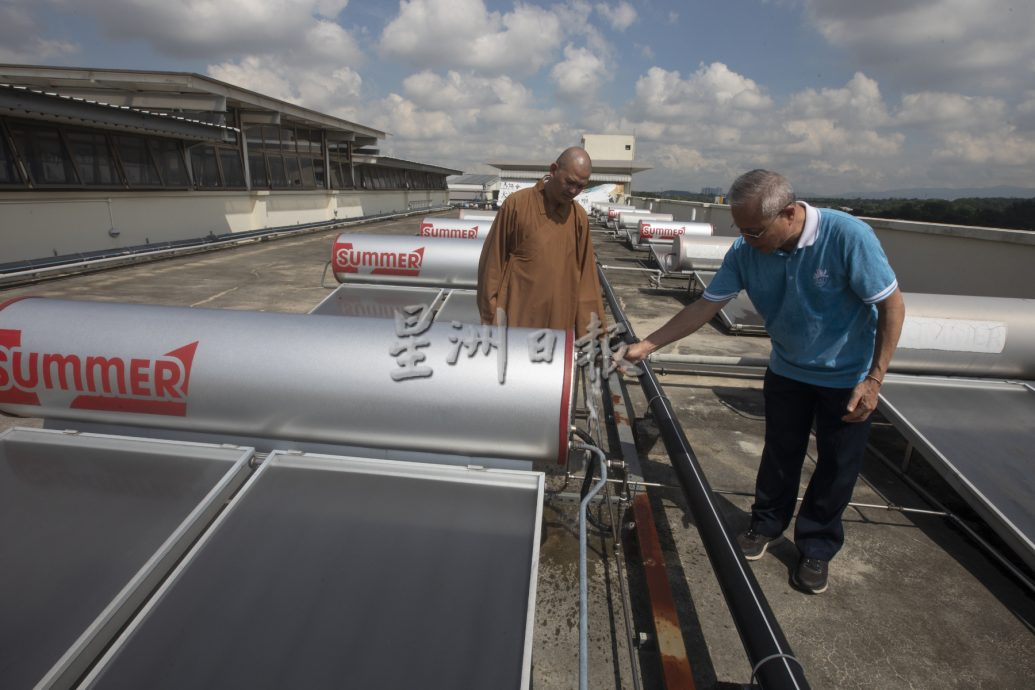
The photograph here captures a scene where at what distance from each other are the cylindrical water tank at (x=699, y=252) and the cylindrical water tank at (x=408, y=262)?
5.67 metres

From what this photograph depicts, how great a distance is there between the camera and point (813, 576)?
3.03m

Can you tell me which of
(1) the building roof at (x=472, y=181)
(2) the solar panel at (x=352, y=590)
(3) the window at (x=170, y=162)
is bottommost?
(2) the solar panel at (x=352, y=590)

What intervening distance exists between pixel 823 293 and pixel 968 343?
3414 millimetres

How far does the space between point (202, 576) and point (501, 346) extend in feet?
4.69

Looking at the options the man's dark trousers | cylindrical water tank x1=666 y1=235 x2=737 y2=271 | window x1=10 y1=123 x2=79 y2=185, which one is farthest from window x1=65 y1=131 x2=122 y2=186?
the man's dark trousers

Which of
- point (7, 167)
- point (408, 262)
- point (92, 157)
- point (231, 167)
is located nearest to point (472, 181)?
point (231, 167)

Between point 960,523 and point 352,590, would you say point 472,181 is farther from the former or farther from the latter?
point 352,590

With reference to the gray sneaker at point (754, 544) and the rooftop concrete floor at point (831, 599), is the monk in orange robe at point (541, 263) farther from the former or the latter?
the gray sneaker at point (754, 544)

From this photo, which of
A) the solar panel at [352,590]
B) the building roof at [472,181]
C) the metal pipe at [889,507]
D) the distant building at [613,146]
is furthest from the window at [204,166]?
the distant building at [613,146]

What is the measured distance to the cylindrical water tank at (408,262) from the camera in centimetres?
805

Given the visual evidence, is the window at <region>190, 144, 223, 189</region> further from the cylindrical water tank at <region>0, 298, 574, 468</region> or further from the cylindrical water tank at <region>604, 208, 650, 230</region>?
the cylindrical water tank at <region>0, 298, 574, 468</region>

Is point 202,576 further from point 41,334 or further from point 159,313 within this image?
point 41,334

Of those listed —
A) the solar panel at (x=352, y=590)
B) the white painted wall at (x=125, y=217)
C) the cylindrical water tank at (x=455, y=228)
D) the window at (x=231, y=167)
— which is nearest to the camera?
the solar panel at (x=352, y=590)

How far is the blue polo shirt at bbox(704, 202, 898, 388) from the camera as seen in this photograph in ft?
8.04
